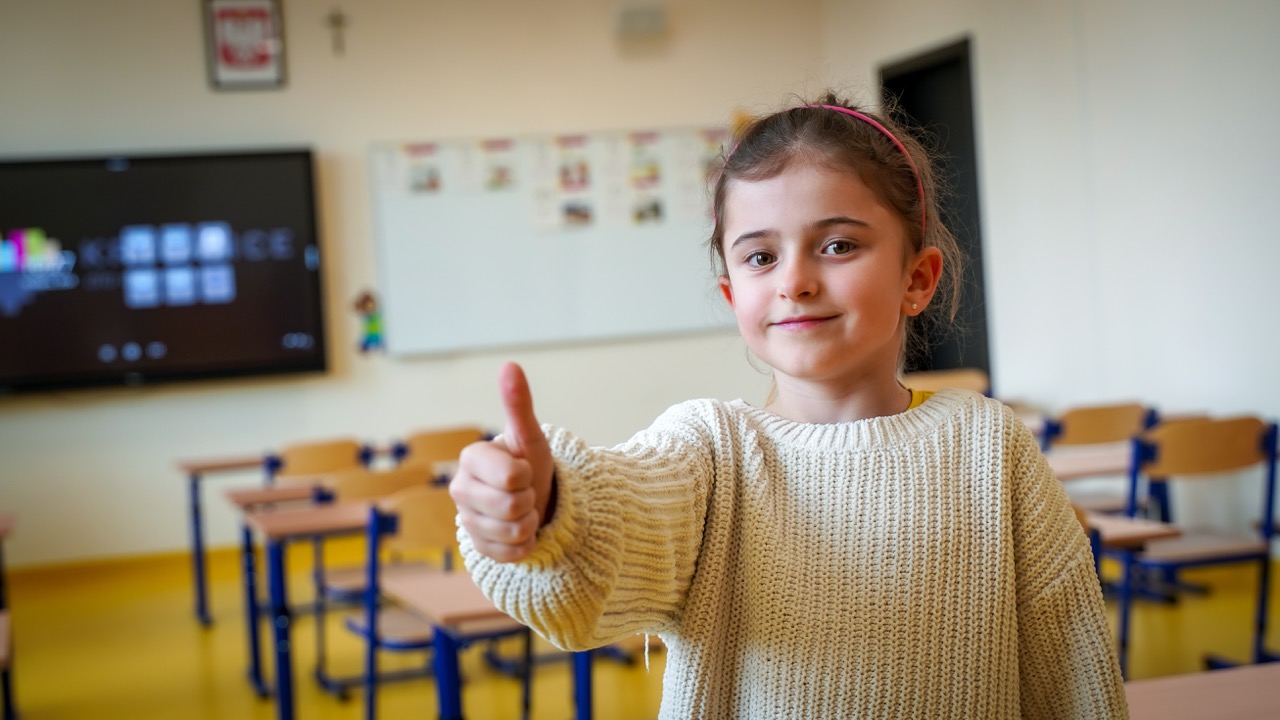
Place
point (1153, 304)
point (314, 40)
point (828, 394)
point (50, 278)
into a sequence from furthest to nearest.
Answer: point (314, 40), point (50, 278), point (1153, 304), point (828, 394)

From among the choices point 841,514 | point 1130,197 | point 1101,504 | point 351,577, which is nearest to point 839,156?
point 841,514

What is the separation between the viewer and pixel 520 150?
21.6ft

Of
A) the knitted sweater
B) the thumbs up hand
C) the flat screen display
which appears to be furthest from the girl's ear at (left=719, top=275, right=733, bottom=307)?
the flat screen display

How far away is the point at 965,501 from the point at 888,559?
8cm

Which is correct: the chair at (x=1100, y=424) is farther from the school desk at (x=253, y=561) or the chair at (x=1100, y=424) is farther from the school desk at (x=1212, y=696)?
the school desk at (x=1212, y=696)

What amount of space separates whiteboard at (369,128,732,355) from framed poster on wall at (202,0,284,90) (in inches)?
26.5

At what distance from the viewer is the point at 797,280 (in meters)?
0.91

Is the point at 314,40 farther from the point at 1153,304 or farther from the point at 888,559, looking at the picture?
the point at 888,559

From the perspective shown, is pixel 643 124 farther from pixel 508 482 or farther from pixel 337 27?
pixel 508 482

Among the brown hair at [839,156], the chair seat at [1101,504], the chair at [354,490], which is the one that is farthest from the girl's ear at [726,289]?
the chair seat at [1101,504]

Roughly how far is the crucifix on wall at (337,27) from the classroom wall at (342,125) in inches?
1.1

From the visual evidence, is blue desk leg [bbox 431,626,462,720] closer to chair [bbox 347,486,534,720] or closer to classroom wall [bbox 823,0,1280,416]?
chair [bbox 347,486,534,720]

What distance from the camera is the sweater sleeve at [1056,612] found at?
961 millimetres

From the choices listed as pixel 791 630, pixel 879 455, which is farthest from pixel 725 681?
pixel 879 455
